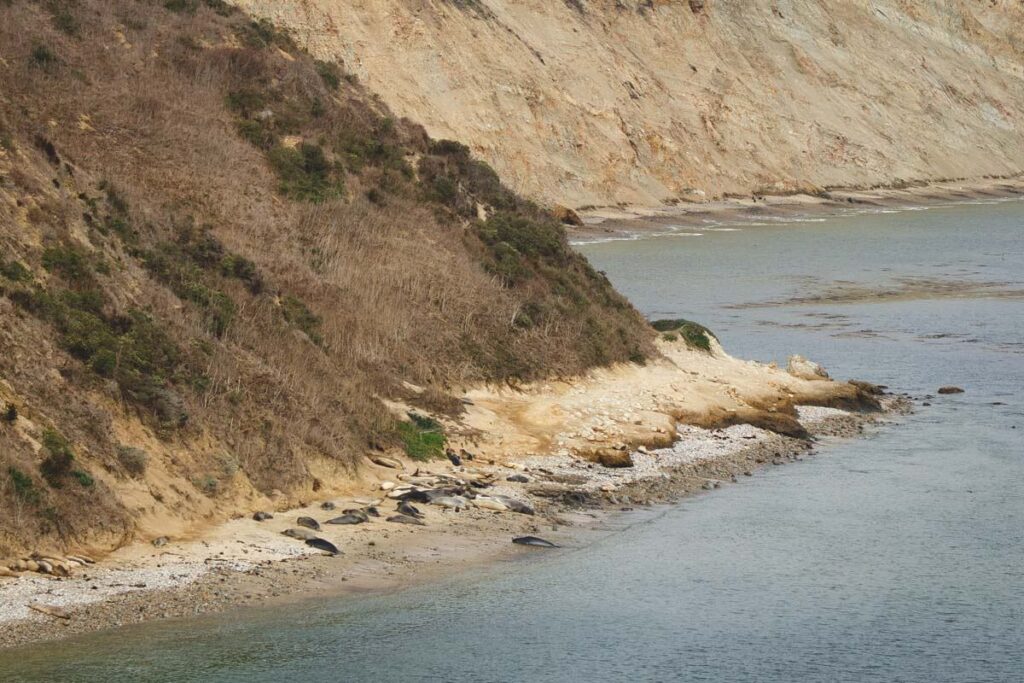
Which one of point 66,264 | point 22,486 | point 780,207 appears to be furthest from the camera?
point 780,207

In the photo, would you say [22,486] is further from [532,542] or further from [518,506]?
[518,506]

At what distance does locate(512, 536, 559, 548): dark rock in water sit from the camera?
1778 cm

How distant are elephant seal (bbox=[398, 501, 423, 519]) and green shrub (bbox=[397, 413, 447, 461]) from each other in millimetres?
2130

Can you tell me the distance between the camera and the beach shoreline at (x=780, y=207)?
228 ft

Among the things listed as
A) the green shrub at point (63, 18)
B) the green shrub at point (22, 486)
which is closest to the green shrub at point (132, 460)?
the green shrub at point (22, 486)

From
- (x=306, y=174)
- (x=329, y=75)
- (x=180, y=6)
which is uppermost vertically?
(x=180, y=6)

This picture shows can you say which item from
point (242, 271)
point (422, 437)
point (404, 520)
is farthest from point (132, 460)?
point (242, 271)

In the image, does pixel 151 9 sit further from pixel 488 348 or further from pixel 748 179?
pixel 748 179

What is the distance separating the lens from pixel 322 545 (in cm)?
1634

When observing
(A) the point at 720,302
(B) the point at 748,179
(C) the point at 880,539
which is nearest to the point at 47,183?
(C) the point at 880,539

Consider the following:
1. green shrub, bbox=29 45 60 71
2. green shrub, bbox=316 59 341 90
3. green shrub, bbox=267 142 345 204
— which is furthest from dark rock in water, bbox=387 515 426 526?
green shrub, bbox=316 59 341 90

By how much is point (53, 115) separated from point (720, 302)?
27.6 metres

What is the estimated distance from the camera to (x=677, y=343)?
2862cm

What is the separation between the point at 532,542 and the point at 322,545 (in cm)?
271
